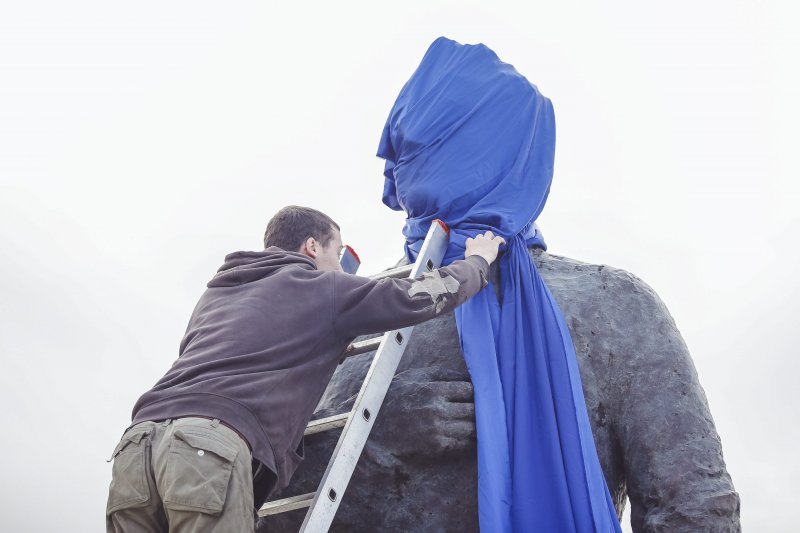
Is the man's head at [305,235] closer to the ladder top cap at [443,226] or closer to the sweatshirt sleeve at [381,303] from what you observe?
the sweatshirt sleeve at [381,303]

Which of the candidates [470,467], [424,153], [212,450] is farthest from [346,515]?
[424,153]

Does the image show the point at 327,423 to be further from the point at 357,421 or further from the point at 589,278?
the point at 589,278

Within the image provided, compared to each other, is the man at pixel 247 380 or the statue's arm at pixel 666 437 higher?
the man at pixel 247 380

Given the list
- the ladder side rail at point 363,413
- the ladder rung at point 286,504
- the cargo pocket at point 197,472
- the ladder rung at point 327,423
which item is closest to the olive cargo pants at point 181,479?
the cargo pocket at point 197,472

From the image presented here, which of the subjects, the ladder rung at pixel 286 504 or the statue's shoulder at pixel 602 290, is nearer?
the ladder rung at pixel 286 504

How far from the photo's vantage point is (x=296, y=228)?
4.37 metres

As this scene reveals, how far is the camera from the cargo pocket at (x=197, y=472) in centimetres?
326

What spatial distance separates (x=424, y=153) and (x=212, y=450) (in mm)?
2327

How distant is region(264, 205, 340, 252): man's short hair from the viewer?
436 cm

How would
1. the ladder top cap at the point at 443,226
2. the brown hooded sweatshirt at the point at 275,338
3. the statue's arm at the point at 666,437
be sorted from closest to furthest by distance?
1. the brown hooded sweatshirt at the point at 275,338
2. the statue's arm at the point at 666,437
3. the ladder top cap at the point at 443,226

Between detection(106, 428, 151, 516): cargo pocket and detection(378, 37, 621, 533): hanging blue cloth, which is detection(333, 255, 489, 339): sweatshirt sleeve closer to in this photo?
detection(378, 37, 621, 533): hanging blue cloth

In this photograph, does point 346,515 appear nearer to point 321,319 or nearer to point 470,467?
point 470,467

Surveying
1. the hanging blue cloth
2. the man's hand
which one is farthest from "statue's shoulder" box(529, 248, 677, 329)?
the man's hand

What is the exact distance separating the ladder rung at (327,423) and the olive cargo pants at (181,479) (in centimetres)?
83
